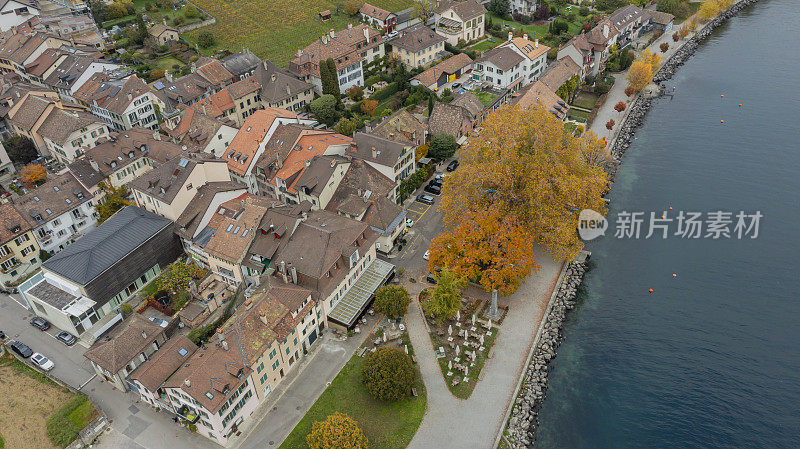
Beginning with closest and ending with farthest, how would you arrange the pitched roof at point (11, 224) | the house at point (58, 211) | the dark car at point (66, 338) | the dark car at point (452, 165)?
the dark car at point (66, 338)
the pitched roof at point (11, 224)
the house at point (58, 211)
the dark car at point (452, 165)

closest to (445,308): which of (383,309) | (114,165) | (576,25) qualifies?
(383,309)

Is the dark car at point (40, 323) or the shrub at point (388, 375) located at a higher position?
the shrub at point (388, 375)

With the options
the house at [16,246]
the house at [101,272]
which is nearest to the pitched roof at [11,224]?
the house at [16,246]

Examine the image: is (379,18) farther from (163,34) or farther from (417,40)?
(163,34)

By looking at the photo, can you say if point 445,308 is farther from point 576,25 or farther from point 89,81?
point 576,25

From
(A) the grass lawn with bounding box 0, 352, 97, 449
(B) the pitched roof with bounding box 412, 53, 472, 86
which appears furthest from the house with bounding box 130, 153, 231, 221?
(B) the pitched roof with bounding box 412, 53, 472, 86

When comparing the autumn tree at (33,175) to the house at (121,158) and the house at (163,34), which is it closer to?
the house at (121,158)

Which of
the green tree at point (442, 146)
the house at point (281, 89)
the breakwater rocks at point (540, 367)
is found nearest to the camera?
the breakwater rocks at point (540, 367)
